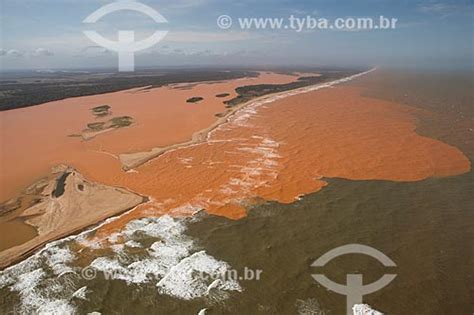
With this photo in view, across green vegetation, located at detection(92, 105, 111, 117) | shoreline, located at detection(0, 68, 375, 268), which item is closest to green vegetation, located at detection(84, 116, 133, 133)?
green vegetation, located at detection(92, 105, 111, 117)

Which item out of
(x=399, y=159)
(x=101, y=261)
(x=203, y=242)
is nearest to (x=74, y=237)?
(x=101, y=261)

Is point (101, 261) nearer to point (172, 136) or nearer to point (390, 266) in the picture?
point (390, 266)

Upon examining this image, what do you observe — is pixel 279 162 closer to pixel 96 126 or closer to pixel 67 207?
pixel 67 207

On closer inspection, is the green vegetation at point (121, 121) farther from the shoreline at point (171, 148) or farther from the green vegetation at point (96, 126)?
the shoreline at point (171, 148)

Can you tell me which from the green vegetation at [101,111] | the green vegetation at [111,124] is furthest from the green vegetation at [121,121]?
the green vegetation at [101,111]

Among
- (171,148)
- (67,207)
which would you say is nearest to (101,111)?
(171,148)

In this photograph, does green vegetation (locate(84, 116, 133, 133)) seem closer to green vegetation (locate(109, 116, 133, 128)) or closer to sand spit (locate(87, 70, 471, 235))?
green vegetation (locate(109, 116, 133, 128))
